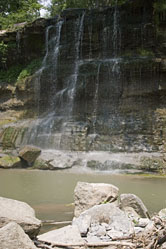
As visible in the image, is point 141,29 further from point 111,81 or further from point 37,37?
point 37,37

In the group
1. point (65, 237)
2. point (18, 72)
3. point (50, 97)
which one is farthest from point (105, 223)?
point (18, 72)

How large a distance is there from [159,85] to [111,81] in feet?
8.30

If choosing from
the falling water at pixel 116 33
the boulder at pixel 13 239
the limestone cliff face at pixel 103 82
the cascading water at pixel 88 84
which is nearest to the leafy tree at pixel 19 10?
the limestone cliff face at pixel 103 82

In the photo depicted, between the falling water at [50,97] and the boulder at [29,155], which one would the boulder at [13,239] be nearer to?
the boulder at [29,155]

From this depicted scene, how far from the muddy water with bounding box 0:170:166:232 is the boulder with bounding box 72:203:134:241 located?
0.89 meters

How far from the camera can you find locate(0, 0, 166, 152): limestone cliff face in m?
13.5

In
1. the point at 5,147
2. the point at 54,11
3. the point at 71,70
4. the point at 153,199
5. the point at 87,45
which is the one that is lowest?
the point at 153,199

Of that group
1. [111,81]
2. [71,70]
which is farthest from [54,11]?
[111,81]

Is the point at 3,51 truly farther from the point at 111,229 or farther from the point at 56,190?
the point at 111,229

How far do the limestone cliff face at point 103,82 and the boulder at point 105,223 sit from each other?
8.90 meters

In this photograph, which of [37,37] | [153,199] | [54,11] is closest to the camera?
[153,199]

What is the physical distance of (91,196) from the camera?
4.80 meters

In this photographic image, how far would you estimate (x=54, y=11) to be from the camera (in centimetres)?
2770

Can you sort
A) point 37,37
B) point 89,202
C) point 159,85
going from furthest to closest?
point 37,37 → point 159,85 → point 89,202
